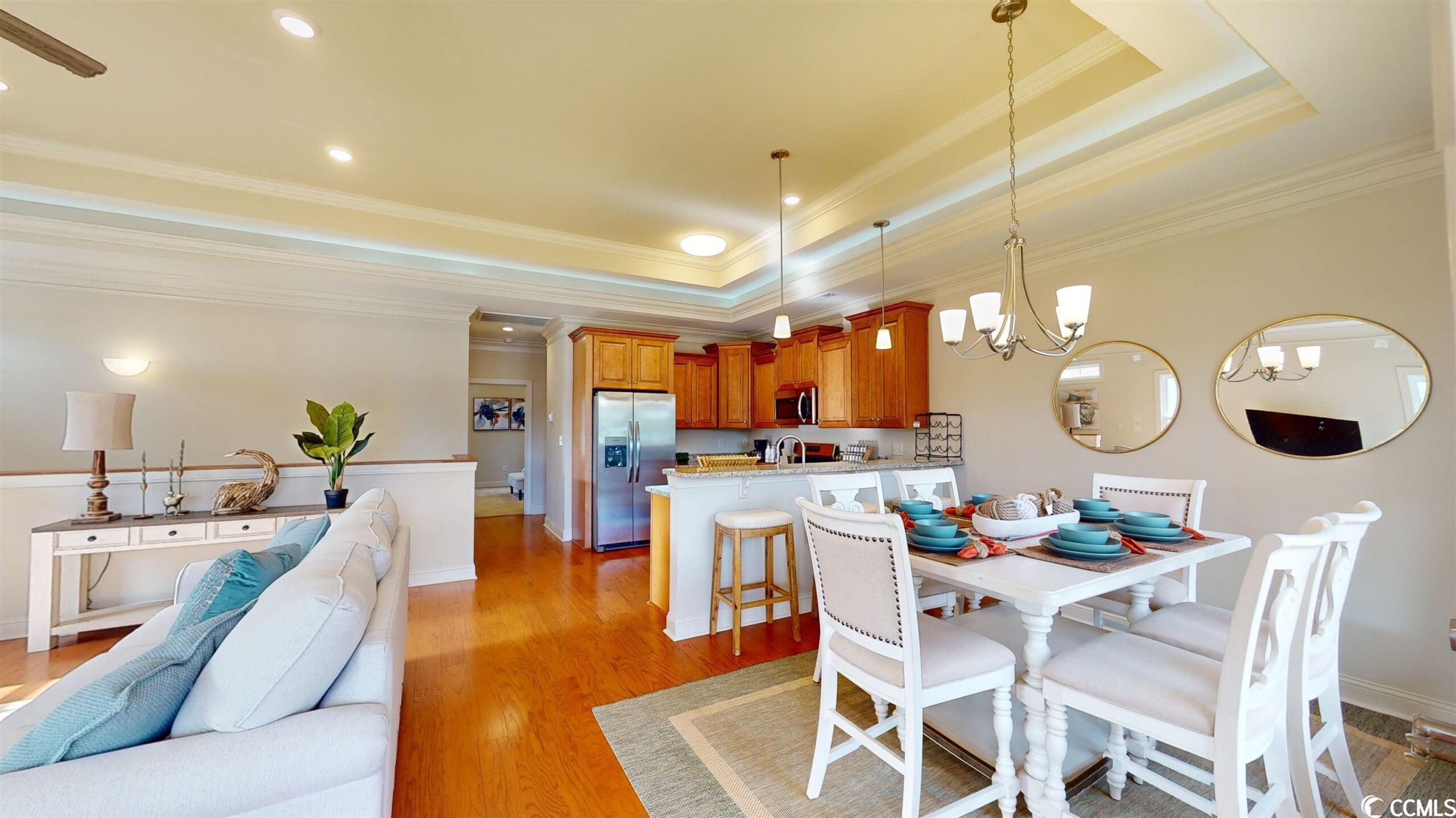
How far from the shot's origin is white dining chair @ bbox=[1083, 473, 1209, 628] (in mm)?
2355

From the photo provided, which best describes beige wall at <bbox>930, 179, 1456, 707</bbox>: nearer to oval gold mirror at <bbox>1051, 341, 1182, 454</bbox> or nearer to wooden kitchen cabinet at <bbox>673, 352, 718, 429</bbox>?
oval gold mirror at <bbox>1051, 341, 1182, 454</bbox>

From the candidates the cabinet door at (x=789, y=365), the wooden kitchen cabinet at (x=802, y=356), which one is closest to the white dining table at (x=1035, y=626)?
the wooden kitchen cabinet at (x=802, y=356)

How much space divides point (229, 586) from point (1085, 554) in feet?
8.64

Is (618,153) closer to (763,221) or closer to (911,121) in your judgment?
(763,221)

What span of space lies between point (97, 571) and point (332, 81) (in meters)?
3.41

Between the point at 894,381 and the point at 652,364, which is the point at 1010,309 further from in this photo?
the point at 652,364

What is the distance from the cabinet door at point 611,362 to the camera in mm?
5508

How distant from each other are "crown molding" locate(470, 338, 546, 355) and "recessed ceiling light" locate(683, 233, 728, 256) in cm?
426

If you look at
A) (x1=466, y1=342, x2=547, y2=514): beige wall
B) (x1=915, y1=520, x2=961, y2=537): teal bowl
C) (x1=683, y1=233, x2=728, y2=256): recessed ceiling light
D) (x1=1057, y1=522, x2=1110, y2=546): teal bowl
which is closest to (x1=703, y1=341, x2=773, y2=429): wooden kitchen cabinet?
(x1=683, y1=233, x2=728, y2=256): recessed ceiling light

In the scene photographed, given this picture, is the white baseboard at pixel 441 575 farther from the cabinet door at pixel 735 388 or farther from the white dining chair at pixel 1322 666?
the white dining chair at pixel 1322 666

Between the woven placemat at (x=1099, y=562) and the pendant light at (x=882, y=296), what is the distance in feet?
6.50

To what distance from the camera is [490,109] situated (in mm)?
2824

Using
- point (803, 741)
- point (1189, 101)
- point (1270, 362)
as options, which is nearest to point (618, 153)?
point (1189, 101)

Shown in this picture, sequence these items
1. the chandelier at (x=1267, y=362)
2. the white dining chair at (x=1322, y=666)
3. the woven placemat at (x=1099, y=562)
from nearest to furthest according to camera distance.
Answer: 1. the white dining chair at (x=1322, y=666)
2. the woven placemat at (x=1099, y=562)
3. the chandelier at (x=1267, y=362)
